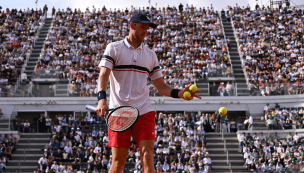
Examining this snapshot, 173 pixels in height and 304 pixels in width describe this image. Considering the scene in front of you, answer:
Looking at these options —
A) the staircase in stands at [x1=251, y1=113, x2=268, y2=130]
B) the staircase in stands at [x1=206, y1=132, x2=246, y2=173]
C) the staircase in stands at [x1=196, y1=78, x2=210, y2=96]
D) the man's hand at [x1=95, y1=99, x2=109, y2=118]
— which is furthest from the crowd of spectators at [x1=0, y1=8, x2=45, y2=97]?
the man's hand at [x1=95, y1=99, x2=109, y2=118]

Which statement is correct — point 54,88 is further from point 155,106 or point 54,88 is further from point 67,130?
Answer: point 155,106

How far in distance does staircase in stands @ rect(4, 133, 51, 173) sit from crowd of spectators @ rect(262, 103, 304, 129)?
52.7 ft

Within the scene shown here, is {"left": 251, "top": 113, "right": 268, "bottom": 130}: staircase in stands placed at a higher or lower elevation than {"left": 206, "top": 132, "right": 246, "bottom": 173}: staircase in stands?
higher

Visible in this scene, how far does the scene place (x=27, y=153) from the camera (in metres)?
28.7

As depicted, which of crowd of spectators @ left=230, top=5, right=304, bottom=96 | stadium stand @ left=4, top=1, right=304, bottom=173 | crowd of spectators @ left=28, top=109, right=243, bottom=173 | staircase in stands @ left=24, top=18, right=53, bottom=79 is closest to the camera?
crowd of spectators @ left=28, top=109, right=243, bottom=173

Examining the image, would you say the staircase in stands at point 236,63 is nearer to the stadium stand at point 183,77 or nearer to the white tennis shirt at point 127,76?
the stadium stand at point 183,77

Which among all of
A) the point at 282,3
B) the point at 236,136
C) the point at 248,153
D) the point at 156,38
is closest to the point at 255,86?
the point at 236,136

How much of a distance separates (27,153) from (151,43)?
52.7 feet

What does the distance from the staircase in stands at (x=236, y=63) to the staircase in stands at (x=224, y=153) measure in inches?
156

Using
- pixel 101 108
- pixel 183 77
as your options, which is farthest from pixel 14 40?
pixel 101 108

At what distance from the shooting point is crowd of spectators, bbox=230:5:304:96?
31.6 m

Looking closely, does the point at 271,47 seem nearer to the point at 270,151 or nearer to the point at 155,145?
the point at 270,151

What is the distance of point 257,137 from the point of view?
27.6 meters

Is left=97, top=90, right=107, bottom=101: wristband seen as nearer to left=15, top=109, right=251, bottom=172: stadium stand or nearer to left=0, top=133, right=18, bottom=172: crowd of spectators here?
left=15, top=109, right=251, bottom=172: stadium stand
